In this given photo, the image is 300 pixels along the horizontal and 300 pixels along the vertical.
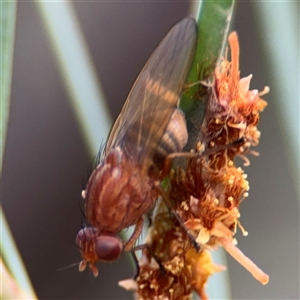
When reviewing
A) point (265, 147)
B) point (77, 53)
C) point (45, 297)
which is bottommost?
point (45, 297)

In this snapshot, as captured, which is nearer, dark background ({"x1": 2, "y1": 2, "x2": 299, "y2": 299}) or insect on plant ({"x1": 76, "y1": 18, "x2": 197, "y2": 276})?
insect on plant ({"x1": 76, "y1": 18, "x2": 197, "y2": 276})

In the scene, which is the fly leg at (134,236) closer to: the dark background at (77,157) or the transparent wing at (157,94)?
the transparent wing at (157,94)

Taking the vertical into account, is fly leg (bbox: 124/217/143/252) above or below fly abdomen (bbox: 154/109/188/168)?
below

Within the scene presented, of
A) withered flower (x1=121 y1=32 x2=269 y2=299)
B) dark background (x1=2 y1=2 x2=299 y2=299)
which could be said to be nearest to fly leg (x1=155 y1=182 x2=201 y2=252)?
withered flower (x1=121 y1=32 x2=269 y2=299)

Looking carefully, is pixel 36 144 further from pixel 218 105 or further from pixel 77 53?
pixel 218 105

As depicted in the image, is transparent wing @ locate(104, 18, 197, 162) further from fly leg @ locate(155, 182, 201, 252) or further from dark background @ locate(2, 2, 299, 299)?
dark background @ locate(2, 2, 299, 299)

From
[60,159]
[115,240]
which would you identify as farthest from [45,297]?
[115,240]

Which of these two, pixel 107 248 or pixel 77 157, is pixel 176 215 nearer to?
pixel 107 248
